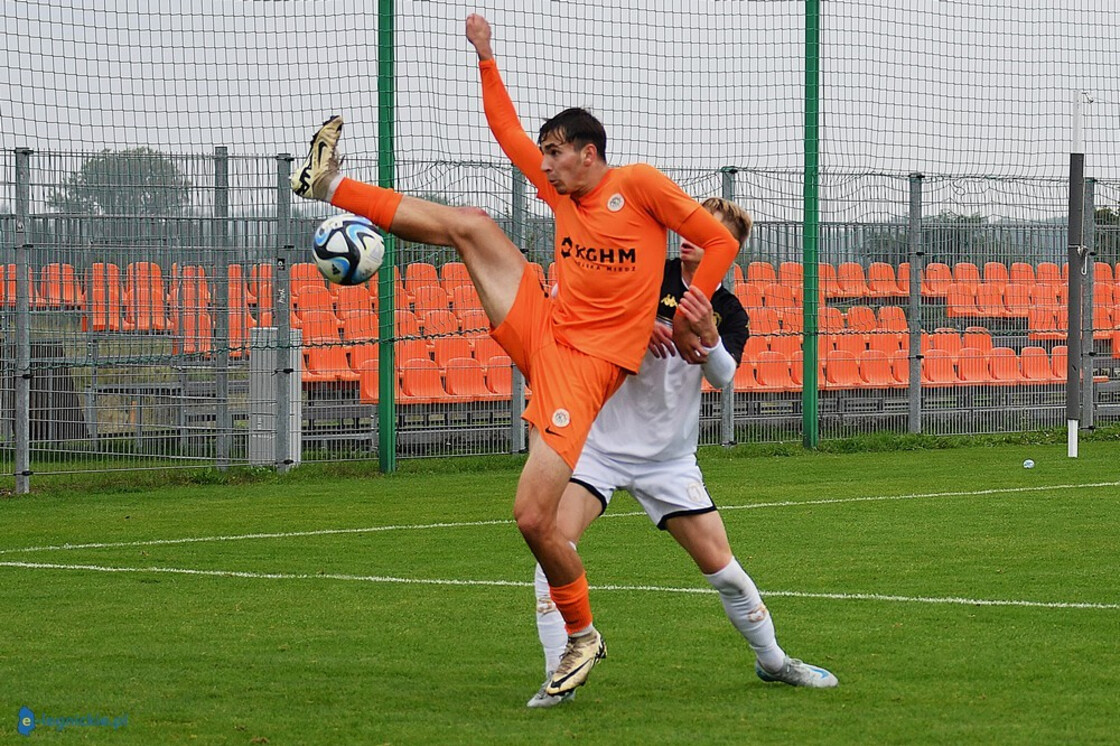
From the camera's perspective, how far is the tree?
14531 mm

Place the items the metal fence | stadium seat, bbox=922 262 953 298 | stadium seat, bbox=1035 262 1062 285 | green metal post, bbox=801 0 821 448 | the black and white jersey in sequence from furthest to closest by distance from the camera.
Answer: stadium seat, bbox=1035 262 1062 285 < stadium seat, bbox=922 262 953 298 < green metal post, bbox=801 0 821 448 < the metal fence < the black and white jersey

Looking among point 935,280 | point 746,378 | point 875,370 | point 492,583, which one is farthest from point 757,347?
Answer: point 492,583

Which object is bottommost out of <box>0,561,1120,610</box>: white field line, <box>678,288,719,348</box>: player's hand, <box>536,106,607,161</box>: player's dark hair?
<box>0,561,1120,610</box>: white field line

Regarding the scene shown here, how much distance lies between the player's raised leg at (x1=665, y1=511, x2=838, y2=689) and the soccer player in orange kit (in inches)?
18.1

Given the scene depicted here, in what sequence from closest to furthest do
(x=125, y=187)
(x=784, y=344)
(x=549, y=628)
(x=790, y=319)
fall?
(x=549, y=628) < (x=125, y=187) < (x=790, y=319) < (x=784, y=344)

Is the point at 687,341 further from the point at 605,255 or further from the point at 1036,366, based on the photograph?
the point at 1036,366

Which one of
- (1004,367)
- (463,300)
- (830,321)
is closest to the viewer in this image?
(463,300)

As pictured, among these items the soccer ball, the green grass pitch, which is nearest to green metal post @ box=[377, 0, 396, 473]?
the green grass pitch

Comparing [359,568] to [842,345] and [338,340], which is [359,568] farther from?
[842,345]

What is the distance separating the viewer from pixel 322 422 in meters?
15.6

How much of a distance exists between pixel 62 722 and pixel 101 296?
9492 millimetres

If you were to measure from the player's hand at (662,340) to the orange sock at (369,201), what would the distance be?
3.64 ft

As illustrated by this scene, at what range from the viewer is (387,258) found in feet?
49.8

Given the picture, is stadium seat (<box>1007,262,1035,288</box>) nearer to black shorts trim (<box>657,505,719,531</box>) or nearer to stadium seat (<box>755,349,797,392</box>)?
stadium seat (<box>755,349,797,392</box>)
